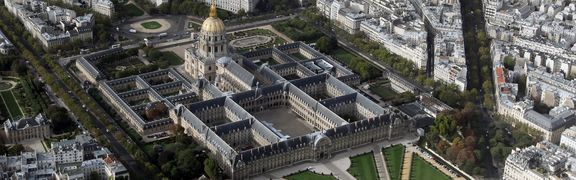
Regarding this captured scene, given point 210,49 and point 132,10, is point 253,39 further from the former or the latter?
point 132,10

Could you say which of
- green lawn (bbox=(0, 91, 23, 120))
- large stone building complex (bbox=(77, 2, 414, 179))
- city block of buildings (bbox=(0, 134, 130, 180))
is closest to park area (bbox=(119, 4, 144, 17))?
large stone building complex (bbox=(77, 2, 414, 179))

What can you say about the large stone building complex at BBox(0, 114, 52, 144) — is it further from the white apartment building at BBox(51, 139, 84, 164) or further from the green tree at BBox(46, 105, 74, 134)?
the white apartment building at BBox(51, 139, 84, 164)

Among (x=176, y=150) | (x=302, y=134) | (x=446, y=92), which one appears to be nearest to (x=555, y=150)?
(x=446, y=92)

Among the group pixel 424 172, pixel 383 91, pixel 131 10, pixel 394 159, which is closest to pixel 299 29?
pixel 383 91

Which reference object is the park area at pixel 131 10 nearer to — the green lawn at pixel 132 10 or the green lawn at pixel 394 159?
the green lawn at pixel 132 10

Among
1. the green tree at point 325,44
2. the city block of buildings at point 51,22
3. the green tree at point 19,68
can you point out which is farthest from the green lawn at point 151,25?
the green tree at point 325,44
